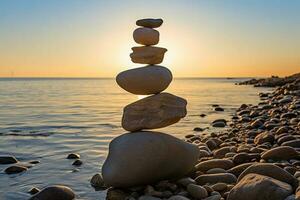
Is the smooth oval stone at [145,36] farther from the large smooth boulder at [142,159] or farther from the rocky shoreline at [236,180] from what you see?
the rocky shoreline at [236,180]

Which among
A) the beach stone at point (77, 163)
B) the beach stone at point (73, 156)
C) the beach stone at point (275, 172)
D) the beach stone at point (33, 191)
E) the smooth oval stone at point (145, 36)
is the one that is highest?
the smooth oval stone at point (145, 36)

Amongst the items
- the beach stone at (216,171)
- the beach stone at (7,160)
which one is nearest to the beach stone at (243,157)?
the beach stone at (216,171)

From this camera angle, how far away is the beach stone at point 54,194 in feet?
23.9

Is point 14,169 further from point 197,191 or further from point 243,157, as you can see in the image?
point 243,157

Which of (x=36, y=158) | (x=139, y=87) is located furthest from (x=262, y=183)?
(x=36, y=158)

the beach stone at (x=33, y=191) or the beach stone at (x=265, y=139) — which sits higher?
the beach stone at (x=265, y=139)

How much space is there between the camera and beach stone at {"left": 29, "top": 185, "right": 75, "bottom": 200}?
23.9ft

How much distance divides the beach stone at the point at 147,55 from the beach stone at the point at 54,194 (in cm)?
263

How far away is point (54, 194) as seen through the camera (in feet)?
24.1

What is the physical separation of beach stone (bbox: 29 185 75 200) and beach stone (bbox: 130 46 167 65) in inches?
104

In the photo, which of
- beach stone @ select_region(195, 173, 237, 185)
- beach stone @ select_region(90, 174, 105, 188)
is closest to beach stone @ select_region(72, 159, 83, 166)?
beach stone @ select_region(90, 174, 105, 188)

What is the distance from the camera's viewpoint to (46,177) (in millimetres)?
9430

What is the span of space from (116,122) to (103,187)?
1281cm

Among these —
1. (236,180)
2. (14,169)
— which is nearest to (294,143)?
(236,180)
